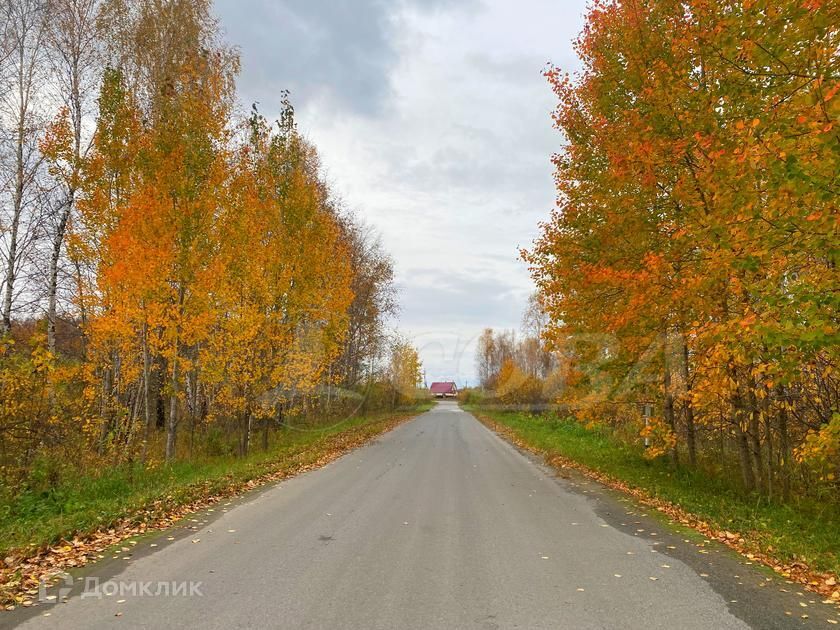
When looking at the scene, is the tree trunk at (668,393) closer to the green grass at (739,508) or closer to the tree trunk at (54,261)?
the green grass at (739,508)

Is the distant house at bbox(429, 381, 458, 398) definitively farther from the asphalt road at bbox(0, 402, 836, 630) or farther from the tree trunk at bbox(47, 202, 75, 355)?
the asphalt road at bbox(0, 402, 836, 630)

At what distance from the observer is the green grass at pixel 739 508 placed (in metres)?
6.19

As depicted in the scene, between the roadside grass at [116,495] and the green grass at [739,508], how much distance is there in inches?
327

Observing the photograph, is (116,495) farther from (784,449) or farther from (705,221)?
(784,449)

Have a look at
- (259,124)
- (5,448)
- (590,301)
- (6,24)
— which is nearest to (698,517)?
(590,301)

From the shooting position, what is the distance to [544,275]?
11.9m

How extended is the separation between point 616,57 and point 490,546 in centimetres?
975

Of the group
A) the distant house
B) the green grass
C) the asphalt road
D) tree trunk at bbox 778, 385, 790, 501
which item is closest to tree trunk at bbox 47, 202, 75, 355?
the asphalt road

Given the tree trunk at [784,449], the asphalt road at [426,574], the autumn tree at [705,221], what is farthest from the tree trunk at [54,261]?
the tree trunk at [784,449]

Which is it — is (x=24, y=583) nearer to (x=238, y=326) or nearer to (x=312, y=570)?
(x=312, y=570)

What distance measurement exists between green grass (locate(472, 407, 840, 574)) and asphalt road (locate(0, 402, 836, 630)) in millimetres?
903

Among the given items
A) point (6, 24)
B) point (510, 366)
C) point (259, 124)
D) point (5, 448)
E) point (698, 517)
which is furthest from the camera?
point (510, 366)

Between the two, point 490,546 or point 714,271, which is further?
point 714,271

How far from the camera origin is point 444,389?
127312mm
